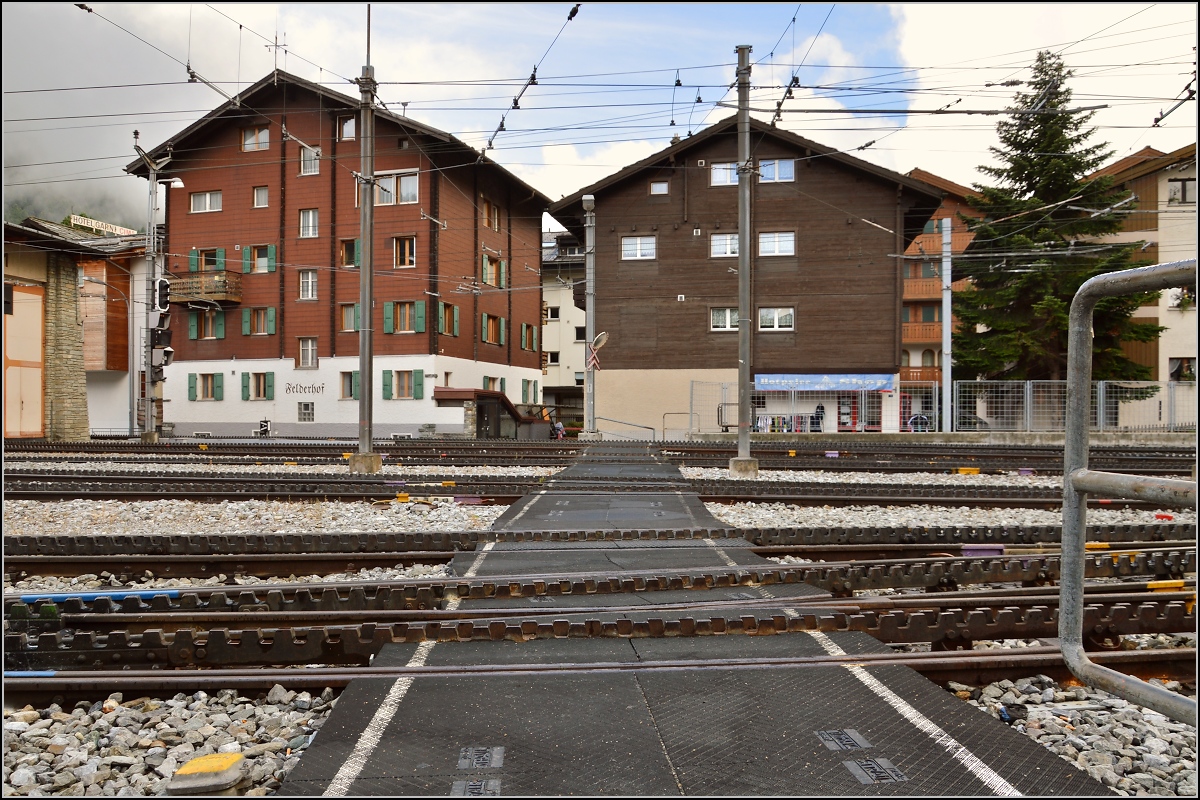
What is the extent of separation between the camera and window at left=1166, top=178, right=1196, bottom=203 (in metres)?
35.2

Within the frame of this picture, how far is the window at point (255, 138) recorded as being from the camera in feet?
132

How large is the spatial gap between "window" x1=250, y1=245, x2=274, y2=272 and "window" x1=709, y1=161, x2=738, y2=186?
22.5 meters

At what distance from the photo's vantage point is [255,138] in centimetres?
4044

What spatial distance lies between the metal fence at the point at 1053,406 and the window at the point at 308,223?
1202 inches

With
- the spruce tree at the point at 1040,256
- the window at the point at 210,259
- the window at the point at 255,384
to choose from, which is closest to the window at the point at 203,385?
the window at the point at 255,384

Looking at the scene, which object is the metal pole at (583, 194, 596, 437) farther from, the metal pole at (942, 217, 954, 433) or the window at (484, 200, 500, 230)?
the window at (484, 200, 500, 230)

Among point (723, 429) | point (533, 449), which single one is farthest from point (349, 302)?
point (533, 449)

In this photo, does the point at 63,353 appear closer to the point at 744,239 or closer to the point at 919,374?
the point at 744,239

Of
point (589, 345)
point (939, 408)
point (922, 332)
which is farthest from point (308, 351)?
point (922, 332)

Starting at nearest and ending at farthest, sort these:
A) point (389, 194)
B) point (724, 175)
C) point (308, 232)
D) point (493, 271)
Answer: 1. point (724, 175)
2. point (389, 194)
3. point (308, 232)
4. point (493, 271)

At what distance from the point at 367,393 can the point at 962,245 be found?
53.5m

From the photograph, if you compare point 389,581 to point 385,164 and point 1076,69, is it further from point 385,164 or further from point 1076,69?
point 385,164

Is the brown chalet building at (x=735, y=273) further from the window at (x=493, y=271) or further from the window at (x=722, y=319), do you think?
the window at (x=493, y=271)

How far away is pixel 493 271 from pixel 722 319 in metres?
15.2
